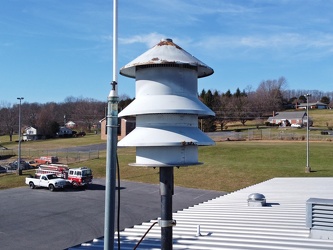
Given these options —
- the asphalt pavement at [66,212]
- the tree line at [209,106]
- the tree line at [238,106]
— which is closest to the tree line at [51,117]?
the tree line at [209,106]

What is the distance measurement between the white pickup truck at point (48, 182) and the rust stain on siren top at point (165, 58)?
31.6m

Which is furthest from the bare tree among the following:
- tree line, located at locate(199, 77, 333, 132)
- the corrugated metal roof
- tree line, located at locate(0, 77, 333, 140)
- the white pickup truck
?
the corrugated metal roof

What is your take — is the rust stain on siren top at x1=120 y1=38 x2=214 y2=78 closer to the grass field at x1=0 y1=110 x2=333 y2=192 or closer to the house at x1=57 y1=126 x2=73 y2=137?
the grass field at x1=0 y1=110 x2=333 y2=192

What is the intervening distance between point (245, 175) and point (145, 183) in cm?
1023

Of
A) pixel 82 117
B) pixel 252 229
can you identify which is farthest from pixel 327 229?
pixel 82 117

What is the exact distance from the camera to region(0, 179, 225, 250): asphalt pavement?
18.5m

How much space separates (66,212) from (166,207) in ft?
72.3

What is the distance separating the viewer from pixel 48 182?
34.8 metres

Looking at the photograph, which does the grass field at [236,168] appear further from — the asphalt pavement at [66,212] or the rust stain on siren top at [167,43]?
the rust stain on siren top at [167,43]

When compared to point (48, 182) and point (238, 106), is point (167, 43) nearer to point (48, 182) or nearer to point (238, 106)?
point (48, 182)

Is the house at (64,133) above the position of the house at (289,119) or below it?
below

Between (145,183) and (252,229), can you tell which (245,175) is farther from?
(252,229)

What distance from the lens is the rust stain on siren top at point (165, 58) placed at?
4496 mm

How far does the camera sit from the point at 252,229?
9.05 metres
